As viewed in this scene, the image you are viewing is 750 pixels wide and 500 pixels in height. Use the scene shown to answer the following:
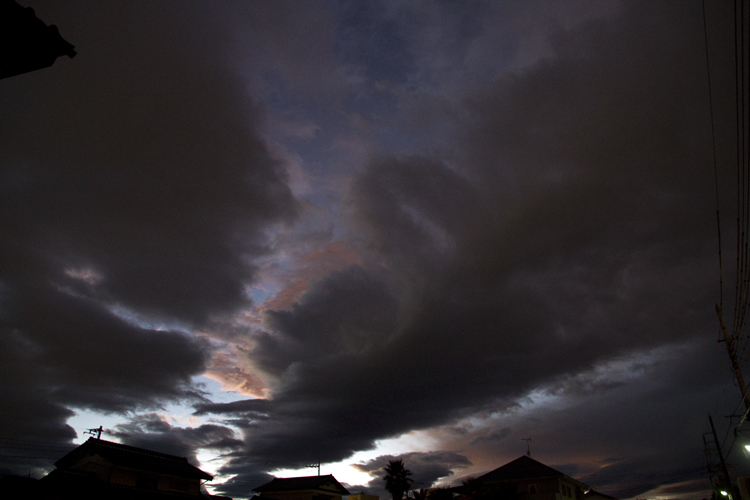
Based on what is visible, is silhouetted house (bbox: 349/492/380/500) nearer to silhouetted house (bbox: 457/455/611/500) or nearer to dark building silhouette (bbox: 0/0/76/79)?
silhouetted house (bbox: 457/455/611/500)

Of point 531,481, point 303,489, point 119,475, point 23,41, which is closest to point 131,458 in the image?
point 119,475

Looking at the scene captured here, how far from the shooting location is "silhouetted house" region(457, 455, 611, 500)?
50.4m

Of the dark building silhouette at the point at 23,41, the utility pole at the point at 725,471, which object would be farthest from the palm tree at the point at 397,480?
the dark building silhouette at the point at 23,41

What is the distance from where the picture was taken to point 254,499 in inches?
2323

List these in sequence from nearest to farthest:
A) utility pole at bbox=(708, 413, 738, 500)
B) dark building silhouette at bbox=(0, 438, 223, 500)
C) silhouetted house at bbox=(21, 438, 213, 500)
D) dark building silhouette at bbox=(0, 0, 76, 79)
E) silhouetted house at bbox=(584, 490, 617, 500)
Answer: dark building silhouette at bbox=(0, 0, 76, 79)
dark building silhouette at bbox=(0, 438, 223, 500)
silhouetted house at bbox=(21, 438, 213, 500)
utility pole at bbox=(708, 413, 738, 500)
silhouetted house at bbox=(584, 490, 617, 500)

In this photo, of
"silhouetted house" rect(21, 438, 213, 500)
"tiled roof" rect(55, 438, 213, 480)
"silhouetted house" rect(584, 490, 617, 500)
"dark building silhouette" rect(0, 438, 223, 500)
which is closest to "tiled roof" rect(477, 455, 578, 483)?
"silhouetted house" rect(584, 490, 617, 500)

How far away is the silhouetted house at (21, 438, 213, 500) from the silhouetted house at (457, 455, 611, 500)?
1316 inches

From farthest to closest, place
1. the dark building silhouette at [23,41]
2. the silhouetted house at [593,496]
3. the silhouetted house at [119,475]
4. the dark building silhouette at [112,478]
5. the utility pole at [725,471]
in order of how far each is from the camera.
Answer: the silhouetted house at [593,496] → the utility pole at [725,471] → the silhouetted house at [119,475] → the dark building silhouette at [112,478] → the dark building silhouette at [23,41]

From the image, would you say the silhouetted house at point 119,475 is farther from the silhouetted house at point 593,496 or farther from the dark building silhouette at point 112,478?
the silhouetted house at point 593,496

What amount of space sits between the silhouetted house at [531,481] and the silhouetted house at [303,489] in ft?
95.1

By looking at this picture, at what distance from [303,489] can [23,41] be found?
2998 inches

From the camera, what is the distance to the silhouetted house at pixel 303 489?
69.2 metres

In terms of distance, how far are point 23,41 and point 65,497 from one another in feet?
126

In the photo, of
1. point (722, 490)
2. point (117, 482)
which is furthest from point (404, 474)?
point (722, 490)
